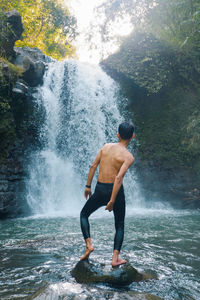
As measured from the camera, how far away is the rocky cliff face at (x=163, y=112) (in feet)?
37.3

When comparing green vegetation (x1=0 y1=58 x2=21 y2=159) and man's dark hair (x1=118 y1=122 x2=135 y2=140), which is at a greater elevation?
green vegetation (x1=0 y1=58 x2=21 y2=159)

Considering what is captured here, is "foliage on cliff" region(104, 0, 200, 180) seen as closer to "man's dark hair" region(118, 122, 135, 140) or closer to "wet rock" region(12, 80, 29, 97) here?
"wet rock" region(12, 80, 29, 97)

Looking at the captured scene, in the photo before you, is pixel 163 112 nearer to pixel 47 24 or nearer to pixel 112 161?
pixel 112 161

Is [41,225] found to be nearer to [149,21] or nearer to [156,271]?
→ [156,271]

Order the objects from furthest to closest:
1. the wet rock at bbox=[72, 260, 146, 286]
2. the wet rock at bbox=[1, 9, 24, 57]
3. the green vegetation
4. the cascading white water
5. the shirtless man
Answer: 1. the wet rock at bbox=[1, 9, 24, 57]
2. the cascading white water
3. the green vegetation
4. the shirtless man
5. the wet rock at bbox=[72, 260, 146, 286]

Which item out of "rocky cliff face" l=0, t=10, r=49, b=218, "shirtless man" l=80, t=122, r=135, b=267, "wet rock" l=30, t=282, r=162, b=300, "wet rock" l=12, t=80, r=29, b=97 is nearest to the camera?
"wet rock" l=30, t=282, r=162, b=300

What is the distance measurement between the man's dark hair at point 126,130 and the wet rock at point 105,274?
1.53m

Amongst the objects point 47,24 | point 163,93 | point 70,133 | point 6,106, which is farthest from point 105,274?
point 47,24

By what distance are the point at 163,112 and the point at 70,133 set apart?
16.2ft

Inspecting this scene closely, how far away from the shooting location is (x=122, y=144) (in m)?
3.20

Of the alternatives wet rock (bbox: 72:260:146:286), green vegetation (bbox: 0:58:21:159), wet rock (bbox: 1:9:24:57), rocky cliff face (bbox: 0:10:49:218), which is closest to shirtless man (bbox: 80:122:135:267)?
wet rock (bbox: 72:260:146:286)

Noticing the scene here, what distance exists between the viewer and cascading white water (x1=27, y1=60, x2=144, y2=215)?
9.98m

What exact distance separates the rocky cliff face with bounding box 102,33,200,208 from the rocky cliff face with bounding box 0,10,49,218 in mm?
4929

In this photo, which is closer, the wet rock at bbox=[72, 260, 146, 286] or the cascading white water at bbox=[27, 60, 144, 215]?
the wet rock at bbox=[72, 260, 146, 286]
